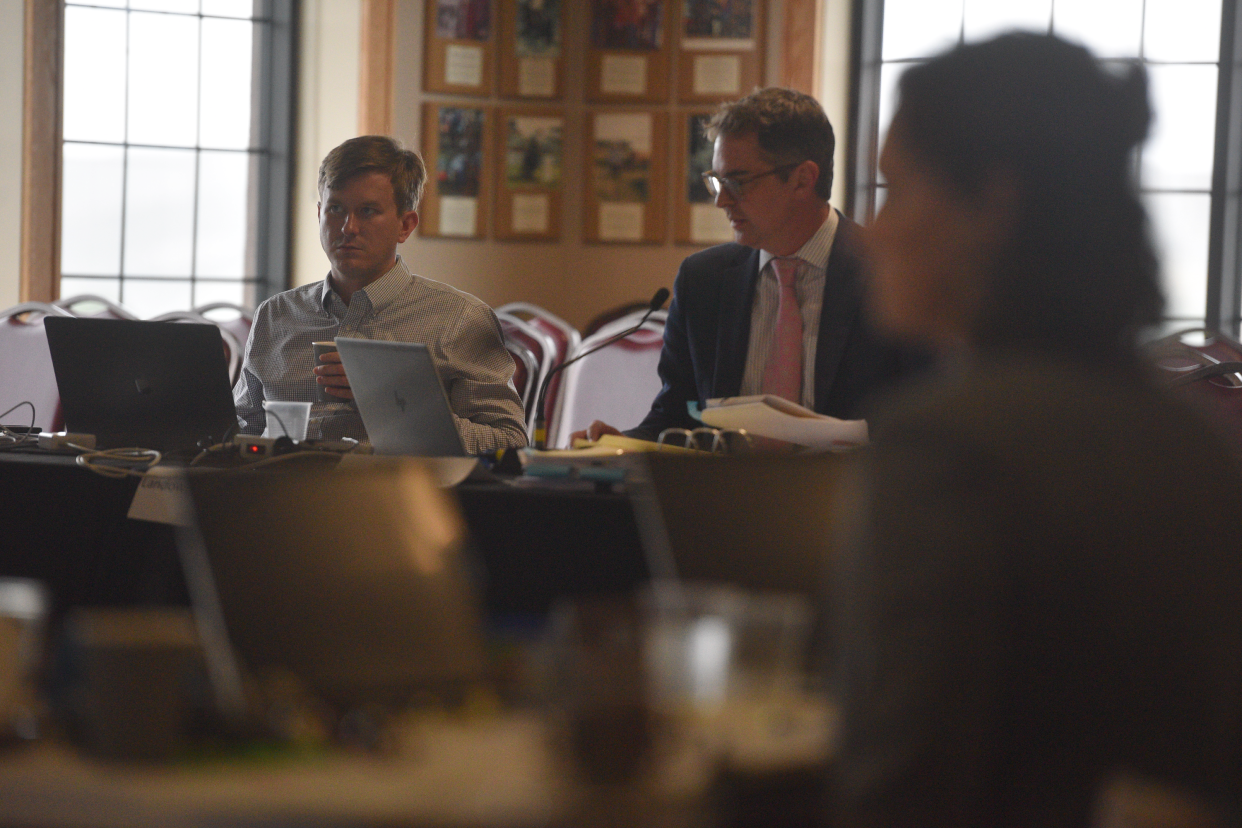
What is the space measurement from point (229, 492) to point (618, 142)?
3478 millimetres

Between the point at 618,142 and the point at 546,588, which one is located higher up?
the point at 618,142

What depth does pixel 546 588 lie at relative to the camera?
5.53 ft

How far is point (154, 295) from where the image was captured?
432 cm

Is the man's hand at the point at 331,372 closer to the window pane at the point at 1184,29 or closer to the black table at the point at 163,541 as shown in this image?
the black table at the point at 163,541

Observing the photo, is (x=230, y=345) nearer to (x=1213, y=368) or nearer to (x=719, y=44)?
(x=719, y=44)

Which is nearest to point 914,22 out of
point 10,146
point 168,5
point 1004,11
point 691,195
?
point 1004,11

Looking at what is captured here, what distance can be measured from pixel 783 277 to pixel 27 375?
197 centimetres

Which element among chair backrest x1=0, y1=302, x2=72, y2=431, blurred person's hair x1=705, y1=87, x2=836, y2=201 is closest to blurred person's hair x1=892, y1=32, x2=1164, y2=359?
blurred person's hair x1=705, y1=87, x2=836, y2=201

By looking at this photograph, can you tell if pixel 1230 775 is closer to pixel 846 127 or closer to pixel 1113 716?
pixel 1113 716

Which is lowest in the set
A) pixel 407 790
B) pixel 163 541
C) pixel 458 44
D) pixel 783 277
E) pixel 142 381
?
pixel 163 541

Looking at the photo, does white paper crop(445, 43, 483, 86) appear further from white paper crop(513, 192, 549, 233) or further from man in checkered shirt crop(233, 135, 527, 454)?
man in checkered shirt crop(233, 135, 527, 454)

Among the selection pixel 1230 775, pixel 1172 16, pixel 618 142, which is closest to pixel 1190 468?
pixel 1230 775

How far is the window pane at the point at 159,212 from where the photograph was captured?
14.0ft

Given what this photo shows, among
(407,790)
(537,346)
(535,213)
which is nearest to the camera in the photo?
(407,790)
